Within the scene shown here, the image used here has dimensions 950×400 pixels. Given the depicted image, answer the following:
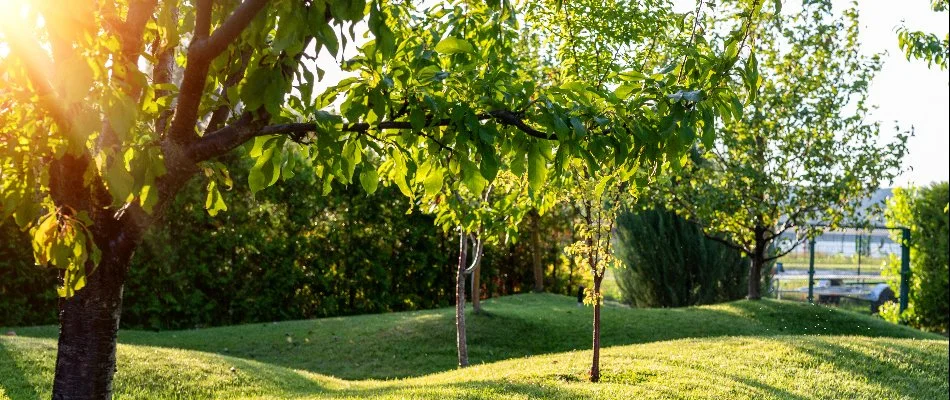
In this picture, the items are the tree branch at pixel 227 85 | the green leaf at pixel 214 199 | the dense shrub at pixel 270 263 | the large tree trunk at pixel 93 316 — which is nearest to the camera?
the tree branch at pixel 227 85

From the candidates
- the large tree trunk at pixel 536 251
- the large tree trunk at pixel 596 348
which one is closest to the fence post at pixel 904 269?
the large tree trunk at pixel 536 251

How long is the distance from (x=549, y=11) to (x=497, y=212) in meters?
2.12

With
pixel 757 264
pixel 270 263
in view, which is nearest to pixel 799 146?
pixel 757 264

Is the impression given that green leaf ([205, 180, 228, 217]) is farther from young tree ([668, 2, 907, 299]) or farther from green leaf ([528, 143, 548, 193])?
young tree ([668, 2, 907, 299])

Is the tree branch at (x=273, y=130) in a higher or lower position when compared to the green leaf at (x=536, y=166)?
higher

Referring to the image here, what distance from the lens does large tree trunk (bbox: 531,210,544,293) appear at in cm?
1617

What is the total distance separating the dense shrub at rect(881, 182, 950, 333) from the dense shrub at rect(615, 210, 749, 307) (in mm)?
3078

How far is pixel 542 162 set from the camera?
3396mm

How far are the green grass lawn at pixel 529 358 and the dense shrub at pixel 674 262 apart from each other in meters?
1.90

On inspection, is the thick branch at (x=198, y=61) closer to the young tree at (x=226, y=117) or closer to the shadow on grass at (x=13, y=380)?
the young tree at (x=226, y=117)

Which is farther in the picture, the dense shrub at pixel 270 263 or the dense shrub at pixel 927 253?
the dense shrub at pixel 927 253

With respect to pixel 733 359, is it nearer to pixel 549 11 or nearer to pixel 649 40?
pixel 649 40

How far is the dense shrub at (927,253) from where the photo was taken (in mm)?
15508

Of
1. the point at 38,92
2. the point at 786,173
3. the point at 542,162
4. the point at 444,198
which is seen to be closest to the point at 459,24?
the point at 444,198
